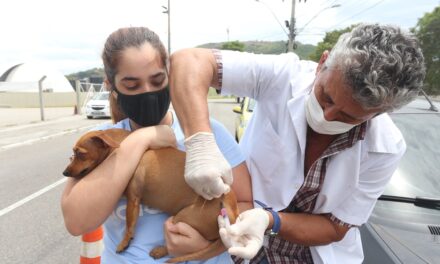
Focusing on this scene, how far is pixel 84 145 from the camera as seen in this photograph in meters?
1.66

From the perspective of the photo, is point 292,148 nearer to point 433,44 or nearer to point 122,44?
point 122,44

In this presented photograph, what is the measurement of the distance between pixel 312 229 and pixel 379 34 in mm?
877

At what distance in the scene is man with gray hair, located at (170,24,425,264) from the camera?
1473mm

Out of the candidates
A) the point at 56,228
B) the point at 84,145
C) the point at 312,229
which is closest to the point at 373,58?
the point at 312,229

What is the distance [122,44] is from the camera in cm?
168

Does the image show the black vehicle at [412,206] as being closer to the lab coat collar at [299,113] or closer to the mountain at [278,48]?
the lab coat collar at [299,113]

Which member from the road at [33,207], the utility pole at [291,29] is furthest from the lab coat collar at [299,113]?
→ the utility pole at [291,29]

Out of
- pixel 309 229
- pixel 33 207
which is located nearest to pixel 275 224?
pixel 309 229

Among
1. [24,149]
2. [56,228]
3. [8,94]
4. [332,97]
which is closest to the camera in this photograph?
[332,97]

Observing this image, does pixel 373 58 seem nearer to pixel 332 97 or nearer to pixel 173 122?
pixel 332 97

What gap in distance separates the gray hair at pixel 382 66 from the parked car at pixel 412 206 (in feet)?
2.65

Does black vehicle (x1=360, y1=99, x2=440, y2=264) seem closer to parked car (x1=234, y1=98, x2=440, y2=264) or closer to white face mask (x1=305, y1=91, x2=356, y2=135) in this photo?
parked car (x1=234, y1=98, x2=440, y2=264)

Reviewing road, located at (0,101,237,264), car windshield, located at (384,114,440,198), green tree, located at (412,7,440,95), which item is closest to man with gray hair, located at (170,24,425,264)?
car windshield, located at (384,114,440,198)

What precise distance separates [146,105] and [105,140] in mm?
255
